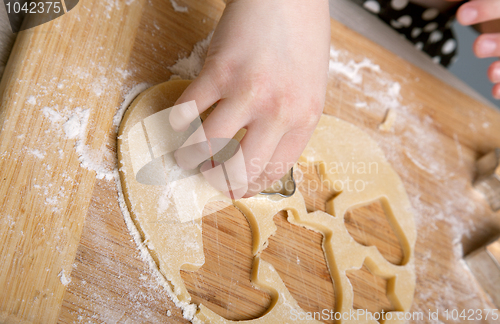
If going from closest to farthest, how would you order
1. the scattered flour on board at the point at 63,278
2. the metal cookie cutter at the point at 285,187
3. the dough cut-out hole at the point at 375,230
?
1. the scattered flour on board at the point at 63,278
2. the metal cookie cutter at the point at 285,187
3. the dough cut-out hole at the point at 375,230

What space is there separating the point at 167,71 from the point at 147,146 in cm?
16

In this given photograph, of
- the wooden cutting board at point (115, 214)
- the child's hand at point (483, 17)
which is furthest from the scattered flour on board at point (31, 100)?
the child's hand at point (483, 17)

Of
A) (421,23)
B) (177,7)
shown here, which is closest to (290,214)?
(177,7)

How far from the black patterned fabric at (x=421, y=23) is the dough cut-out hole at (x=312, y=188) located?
0.58 meters

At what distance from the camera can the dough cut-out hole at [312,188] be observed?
0.73 meters

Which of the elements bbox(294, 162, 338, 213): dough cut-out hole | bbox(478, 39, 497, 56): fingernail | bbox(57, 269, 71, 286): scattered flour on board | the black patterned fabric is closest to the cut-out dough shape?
bbox(294, 162, 338, 213): dough cut-out hole

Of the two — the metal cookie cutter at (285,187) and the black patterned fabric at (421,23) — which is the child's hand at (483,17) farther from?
the metal cookie cutter at (285,187)

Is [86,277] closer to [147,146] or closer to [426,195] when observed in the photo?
[147,146]

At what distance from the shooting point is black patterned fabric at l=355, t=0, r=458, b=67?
3.40 feet

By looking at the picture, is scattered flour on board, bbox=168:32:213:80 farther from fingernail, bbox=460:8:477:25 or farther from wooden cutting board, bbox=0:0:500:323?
fingernail, bbox=460:8:477:25

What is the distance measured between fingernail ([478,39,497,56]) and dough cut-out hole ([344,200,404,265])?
1.36ft

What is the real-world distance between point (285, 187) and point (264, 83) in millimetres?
200

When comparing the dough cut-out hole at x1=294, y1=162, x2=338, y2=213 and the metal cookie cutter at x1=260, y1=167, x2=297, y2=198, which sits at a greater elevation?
the metal cookie cutter at x1=260, y1=167, x2=297, y2=198

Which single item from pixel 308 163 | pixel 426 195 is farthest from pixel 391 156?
pixel 308 163
